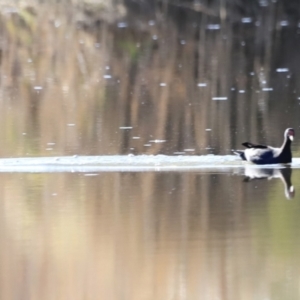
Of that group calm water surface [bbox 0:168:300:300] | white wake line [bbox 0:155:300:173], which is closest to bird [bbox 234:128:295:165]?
white wake line [bbox 0:155:300:173]

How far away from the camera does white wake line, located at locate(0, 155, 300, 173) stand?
837cm

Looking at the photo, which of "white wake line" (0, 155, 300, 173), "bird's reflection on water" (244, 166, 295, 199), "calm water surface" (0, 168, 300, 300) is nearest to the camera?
"calm water surface" (0, 168, 300, 300)

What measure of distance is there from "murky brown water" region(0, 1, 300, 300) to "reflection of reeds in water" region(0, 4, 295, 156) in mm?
34

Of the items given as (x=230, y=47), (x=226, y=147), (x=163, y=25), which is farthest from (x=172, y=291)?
(x=163, y=25)

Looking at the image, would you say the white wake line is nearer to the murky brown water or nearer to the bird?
the bird

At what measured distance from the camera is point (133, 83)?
14.1m

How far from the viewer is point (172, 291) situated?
5105 mm

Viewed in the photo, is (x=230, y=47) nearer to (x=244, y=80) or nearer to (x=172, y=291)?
(x=244, y=80)

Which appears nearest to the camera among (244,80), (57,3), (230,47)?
(244,80)

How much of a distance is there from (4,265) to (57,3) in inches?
732

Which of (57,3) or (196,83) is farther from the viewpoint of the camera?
(57,3)

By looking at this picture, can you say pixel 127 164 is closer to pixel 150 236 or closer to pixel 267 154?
pixel 267 154

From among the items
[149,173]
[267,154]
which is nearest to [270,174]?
[267,154]

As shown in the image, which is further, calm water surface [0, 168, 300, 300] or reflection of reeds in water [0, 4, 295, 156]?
reflection of reeds in water [0, 4, 295, 156]
